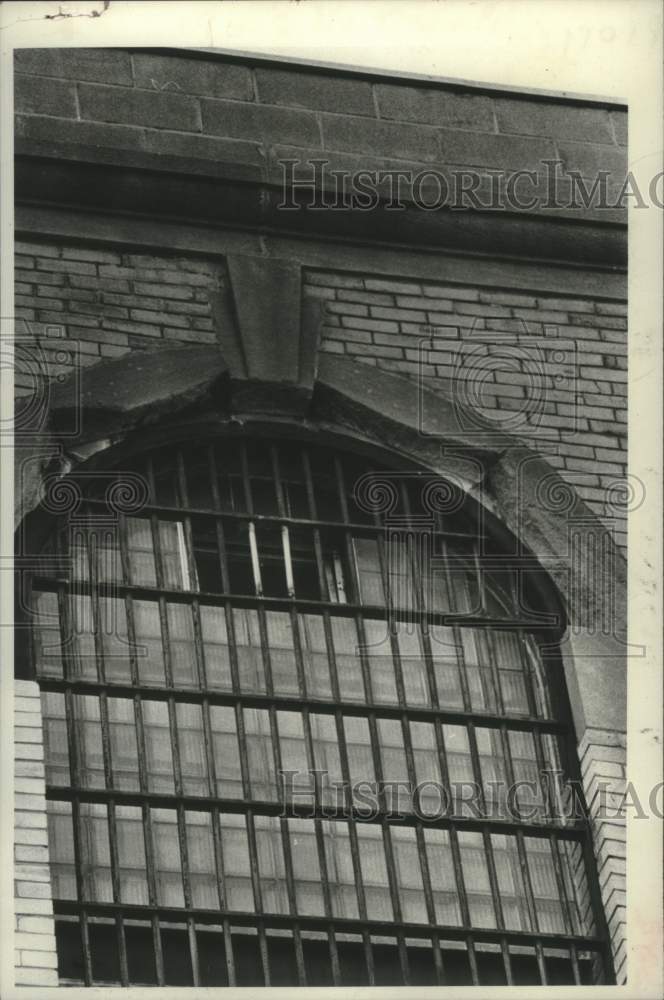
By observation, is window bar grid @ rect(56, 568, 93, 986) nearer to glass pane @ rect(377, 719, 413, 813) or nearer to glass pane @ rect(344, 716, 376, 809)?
glass pane @ rect(344, 716, 376, 809)

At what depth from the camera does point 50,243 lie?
36.1 feet

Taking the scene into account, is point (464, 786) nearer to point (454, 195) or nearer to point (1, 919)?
point (1, 919)

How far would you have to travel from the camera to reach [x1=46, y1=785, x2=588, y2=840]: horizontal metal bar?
9.73 metres

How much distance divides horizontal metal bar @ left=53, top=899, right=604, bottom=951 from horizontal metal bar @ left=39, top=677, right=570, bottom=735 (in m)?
0.85

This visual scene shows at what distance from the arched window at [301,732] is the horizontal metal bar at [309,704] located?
0.01m

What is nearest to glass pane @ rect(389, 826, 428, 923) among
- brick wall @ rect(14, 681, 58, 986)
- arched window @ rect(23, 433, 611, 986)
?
arched window @ rect(23, 433, 611, 986)

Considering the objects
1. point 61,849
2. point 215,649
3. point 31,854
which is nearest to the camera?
point 31,854

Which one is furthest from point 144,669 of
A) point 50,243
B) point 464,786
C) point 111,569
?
point 50,243

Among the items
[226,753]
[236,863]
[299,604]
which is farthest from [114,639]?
[236,863]

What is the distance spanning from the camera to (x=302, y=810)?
Result: 9.88 meters

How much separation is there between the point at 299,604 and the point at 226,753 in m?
0.72

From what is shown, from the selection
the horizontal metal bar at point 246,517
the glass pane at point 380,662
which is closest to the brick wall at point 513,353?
the horizontal metal bar at point 246,517

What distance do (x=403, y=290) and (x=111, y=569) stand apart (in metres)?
1.85

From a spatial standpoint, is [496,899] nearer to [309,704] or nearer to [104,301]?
[309,704]
